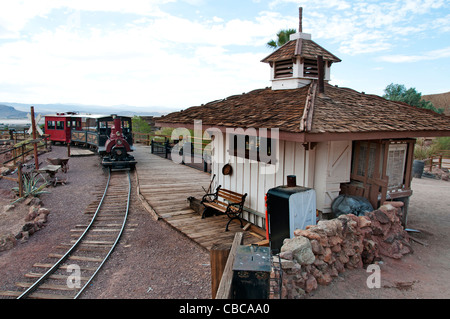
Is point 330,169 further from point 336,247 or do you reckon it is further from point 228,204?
point 228,204

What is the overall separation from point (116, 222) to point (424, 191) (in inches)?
466

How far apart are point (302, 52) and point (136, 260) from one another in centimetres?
672

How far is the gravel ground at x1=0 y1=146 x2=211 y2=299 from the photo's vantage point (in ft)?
17.4

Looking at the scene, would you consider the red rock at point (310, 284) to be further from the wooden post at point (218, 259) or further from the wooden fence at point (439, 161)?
the wooden fence at point (439, 161)

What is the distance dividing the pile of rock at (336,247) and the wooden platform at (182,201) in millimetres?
2121

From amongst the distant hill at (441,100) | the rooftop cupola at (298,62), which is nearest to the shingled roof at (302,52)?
the rooftop cupola at (298,62)

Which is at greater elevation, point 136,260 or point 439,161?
point 439,161

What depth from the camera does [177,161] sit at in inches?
752

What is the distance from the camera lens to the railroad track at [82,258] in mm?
5508

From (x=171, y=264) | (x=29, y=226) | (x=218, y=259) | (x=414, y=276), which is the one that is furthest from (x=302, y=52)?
(x=29, y=226)

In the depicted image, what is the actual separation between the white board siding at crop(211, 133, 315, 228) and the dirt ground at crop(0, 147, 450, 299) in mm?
1759

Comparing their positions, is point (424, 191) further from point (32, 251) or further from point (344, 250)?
point (32, 251)

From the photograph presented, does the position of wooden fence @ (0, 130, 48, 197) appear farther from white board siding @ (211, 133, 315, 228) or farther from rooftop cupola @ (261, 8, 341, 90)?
rooftop cupola @ (261, 8, 341, 90)

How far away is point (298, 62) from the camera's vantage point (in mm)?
8617
